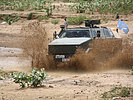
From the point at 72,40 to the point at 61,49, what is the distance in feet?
2.34

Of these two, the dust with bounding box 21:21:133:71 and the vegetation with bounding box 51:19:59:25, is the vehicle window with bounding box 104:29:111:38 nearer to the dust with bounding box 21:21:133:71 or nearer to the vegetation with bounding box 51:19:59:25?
the dust with bounding box 21:21:133:71

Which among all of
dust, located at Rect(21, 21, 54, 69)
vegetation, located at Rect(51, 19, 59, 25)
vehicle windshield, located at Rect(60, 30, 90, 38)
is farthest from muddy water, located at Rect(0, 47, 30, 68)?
vegetation, located at Rect(51, 19, 59, 25)

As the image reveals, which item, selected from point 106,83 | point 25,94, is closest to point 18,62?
point 106,83

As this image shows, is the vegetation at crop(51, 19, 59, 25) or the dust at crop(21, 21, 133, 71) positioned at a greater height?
the dust at crop(21, 21, 133, 71)

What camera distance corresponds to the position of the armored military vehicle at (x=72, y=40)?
40.7 ft

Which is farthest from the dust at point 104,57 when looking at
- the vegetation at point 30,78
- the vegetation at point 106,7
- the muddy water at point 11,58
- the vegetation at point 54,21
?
the vegetation at point 106,7

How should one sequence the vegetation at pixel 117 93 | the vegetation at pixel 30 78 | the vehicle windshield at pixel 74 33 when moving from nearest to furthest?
the vegetation at pixel 117 93
the vegetation at pixel 30 78
the vehicle windshield at pixel 74 33

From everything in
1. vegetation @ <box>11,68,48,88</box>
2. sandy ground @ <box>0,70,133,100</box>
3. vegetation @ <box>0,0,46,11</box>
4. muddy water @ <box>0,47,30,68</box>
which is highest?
vegetation @ <box>11,68,48,88</box>

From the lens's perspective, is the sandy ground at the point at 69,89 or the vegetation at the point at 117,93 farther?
the sandy ground at the point at 69,89

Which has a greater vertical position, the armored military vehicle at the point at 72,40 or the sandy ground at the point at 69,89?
the armored military vehicle at the point at 72,40

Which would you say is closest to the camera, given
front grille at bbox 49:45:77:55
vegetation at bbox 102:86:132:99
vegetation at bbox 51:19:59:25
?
vegetation at bbox 102:86:132:99

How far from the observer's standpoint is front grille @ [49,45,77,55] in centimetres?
1236

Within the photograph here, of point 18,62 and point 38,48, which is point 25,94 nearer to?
point 38,48

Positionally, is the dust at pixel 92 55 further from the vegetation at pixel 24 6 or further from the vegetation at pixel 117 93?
the vegetation at pixel 24 6
